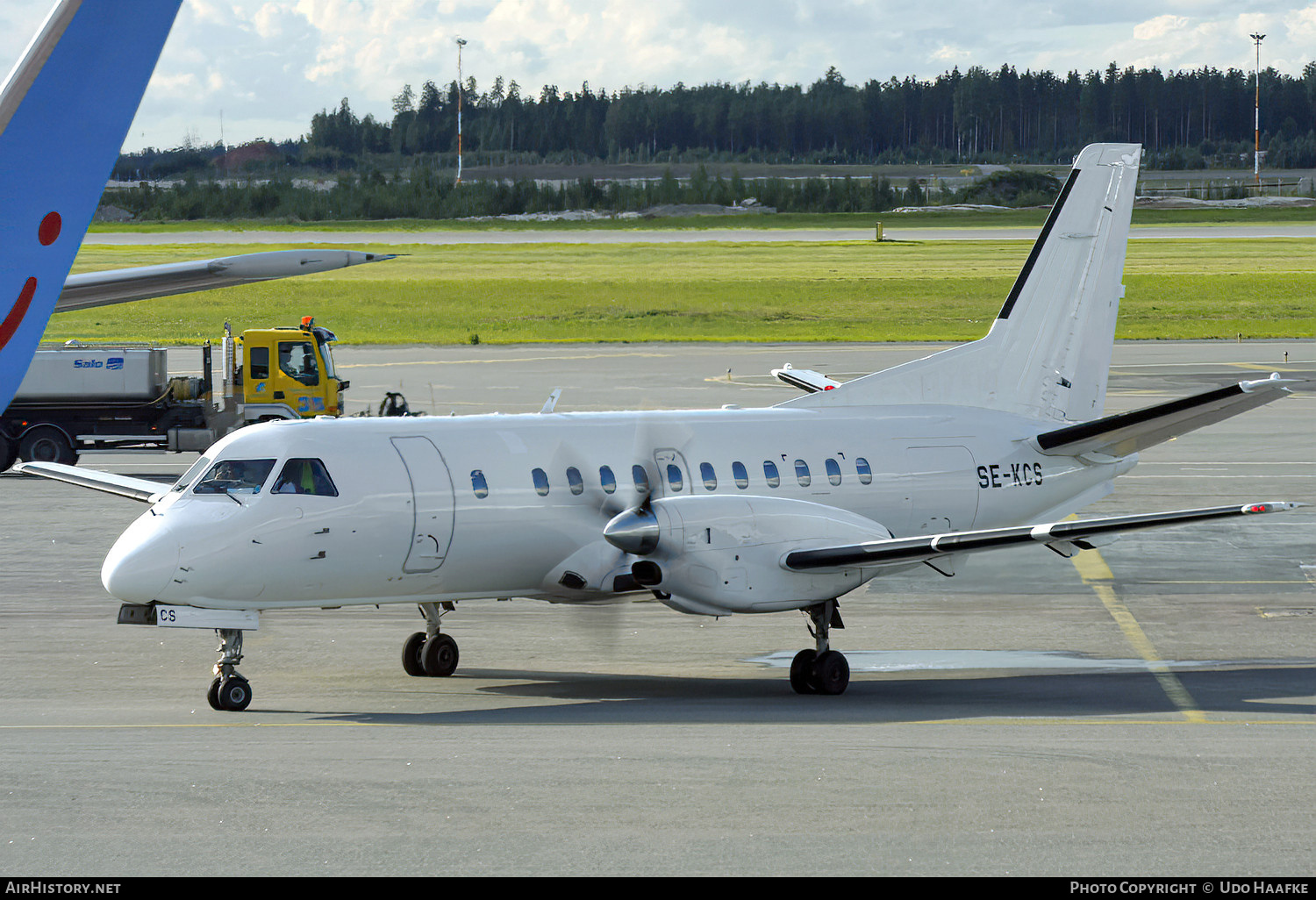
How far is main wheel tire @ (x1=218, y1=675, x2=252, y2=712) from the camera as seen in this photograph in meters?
15.3

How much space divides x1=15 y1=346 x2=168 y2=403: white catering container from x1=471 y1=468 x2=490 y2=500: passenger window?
21352mm

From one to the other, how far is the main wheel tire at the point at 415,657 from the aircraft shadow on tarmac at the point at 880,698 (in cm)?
47

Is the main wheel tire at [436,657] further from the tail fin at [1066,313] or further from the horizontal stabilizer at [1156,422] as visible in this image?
the horizontal stabilizer at [1156,422]

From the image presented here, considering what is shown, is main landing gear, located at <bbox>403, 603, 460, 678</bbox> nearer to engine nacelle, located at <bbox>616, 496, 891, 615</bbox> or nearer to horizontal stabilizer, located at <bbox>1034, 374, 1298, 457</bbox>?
engine nacelle, located at <bbox>616, 496, 891, 615</bbox>

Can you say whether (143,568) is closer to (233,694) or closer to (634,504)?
(233,694)

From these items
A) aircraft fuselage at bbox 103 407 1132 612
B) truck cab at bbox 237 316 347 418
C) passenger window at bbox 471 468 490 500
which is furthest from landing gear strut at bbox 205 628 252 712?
truck cab at bbox 237 316 347 418

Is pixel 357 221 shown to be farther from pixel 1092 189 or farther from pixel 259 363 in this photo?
pixel 1092 189

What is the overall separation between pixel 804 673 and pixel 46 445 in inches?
980

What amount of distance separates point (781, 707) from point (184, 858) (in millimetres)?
7447

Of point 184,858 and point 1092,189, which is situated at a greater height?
point 1092,189

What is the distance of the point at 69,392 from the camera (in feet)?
115

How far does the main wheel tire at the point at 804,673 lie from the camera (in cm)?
1642

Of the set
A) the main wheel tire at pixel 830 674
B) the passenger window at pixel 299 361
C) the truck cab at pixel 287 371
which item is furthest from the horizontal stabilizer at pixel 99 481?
the passenger window at pixel 299 361
